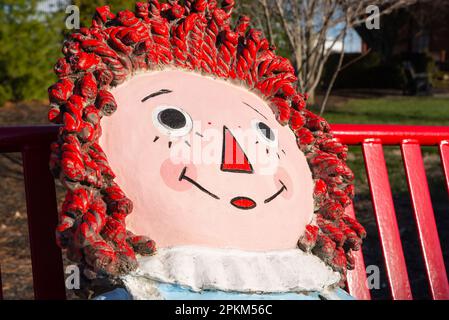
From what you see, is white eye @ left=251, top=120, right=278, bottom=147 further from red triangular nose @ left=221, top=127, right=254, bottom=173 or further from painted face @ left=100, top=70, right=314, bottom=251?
red triangular nose @ left=221, top=127, right=254, bottom=173

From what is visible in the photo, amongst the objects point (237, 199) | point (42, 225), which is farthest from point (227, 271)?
point (42, 225)

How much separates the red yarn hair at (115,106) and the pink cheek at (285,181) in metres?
0.14

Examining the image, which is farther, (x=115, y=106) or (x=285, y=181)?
(x=285, y=181)

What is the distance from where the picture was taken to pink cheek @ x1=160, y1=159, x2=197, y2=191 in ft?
6.18

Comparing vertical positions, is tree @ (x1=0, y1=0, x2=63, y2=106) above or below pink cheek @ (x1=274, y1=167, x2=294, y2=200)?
above

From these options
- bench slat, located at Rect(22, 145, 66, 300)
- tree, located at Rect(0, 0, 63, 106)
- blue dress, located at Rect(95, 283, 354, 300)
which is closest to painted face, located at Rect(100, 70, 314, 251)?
blue dress, located at Rect(95, 283, 354, 300)

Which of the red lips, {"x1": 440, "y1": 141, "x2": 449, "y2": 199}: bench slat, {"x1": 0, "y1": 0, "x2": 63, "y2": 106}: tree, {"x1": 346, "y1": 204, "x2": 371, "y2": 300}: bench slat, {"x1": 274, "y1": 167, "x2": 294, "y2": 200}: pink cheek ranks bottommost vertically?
{"x1": 346, "y1": 204, "x2": 371, "y2": 300}: bench slat

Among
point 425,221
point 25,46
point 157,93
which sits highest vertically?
point 25,46

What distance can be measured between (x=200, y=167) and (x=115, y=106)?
32cm

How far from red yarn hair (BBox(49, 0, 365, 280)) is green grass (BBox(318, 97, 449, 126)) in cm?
922

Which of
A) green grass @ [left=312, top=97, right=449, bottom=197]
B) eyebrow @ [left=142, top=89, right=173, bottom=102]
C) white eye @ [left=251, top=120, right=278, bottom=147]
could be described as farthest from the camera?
green grass @ [left=312, top=97, right=449, bottom=197]

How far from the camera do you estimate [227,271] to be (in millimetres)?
1826

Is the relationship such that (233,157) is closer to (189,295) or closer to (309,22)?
(189,295)
